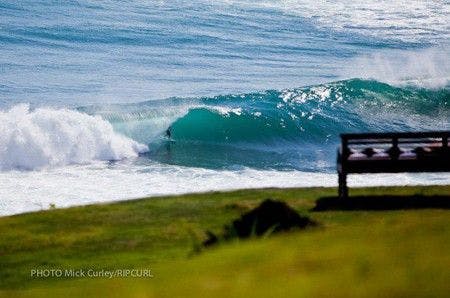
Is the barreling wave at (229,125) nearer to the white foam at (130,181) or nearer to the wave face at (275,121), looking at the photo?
Answer: the wave face at (275,121)

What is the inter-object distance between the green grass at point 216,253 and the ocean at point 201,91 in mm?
6320

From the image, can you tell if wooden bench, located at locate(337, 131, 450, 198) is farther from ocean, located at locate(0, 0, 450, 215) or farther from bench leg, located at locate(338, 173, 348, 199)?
ocean, located at locate(0, 0, 450, 215)

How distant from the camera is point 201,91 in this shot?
160 feet

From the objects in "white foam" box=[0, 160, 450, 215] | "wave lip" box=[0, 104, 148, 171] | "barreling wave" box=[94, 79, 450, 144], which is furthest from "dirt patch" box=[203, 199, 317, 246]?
"barreling wave" box=[94, 79, 450, 144]

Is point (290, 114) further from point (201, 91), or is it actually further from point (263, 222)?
point (263, 222)

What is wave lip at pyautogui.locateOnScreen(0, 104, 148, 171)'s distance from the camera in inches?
1245

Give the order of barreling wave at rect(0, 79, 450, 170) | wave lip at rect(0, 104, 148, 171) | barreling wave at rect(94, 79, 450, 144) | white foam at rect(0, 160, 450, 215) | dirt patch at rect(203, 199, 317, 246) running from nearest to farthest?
dirt patch at rect(203, 199, 317, 246) → white foam at rect(0, 160, 450, 215) → wave lip at rect(0, 104, 148, 171) → barreling wave at rect(0, 79, 450, 170) → barreling wave at rect(94, 79, 450, 144)

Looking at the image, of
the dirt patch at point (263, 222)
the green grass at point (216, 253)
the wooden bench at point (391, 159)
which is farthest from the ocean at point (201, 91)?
the dirt patch at point (263, 222)

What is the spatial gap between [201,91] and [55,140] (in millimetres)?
15205

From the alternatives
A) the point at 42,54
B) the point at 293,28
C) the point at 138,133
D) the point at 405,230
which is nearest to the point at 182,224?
the point at 405,230

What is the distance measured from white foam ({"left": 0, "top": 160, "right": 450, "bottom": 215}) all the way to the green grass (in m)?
6.21

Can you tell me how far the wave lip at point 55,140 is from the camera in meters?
31.6

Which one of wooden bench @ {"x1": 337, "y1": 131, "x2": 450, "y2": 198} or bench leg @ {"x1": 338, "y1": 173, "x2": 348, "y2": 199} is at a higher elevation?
wooden bench @ {"x1": 337, "y1": 131, "x2": 450, "y2": 198}

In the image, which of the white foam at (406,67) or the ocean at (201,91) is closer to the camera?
the ocean at (201,91)
